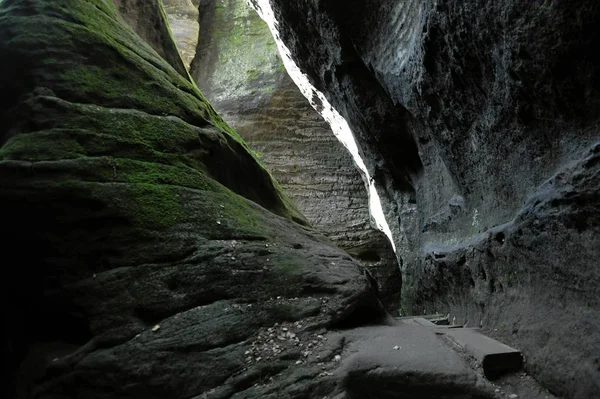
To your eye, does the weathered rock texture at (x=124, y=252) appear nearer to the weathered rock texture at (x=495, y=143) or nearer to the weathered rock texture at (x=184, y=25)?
the weathered rock texture at (x=495, y=143)

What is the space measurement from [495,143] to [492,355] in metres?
2.25

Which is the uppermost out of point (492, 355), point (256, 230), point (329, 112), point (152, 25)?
point (152, 25)

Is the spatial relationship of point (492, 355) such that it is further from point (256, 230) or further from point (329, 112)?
point (329, 112)

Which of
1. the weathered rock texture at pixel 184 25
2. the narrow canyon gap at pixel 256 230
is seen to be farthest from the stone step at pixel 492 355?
the weathered rock texture at pixel 184 25

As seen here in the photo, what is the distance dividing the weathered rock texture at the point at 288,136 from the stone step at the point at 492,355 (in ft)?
23.9

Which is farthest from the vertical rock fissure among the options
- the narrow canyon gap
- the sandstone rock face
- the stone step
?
the stone step

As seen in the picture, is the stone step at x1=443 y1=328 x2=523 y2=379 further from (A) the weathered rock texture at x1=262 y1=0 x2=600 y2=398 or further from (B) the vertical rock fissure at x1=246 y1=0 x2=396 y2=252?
(B) the vertical rock fissure at x1=246 y1=0 x2=396 y2=252

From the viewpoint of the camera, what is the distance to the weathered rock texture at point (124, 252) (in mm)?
2979

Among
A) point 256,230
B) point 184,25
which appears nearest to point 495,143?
point 256,230

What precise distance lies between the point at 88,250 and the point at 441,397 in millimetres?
2792

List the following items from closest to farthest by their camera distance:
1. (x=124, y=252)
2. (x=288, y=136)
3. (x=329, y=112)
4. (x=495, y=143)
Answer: (x=124, y=252) → (x=495, y=143) → (x=329, y=112) → (x=288, y=136)

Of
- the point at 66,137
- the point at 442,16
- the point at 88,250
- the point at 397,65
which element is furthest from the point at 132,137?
the point at 397,65

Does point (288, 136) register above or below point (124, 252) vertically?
above

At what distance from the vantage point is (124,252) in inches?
138
